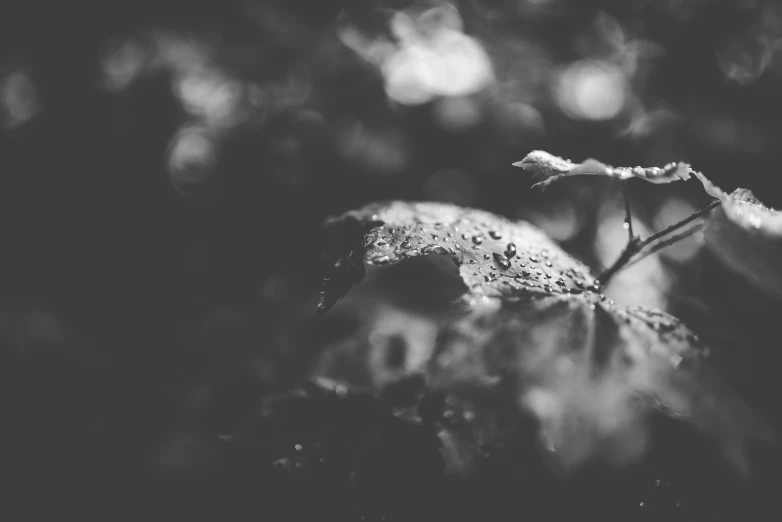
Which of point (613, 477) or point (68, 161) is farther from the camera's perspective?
point (68, 161)

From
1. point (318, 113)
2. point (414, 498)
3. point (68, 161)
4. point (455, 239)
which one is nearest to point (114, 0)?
point (68, 161)

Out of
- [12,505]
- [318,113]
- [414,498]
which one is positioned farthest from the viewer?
[318,113]

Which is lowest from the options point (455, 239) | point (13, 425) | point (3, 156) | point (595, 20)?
point (455, 239)

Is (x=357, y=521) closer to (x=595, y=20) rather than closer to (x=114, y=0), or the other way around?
(x=595, y=20)

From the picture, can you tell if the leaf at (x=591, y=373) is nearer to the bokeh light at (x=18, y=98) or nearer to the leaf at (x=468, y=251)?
the leaf at (x=468, y=251)

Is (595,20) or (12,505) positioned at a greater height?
(595,20)

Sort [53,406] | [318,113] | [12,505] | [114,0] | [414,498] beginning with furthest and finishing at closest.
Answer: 1. [318,113]
2. [114,0]
3. [53,406]
4. [12,505]
5. [414,498]

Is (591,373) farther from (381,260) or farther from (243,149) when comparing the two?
(243,149)

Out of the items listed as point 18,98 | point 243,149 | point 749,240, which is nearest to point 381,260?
point 749,240
